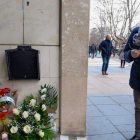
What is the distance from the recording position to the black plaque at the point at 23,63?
2.93 metres

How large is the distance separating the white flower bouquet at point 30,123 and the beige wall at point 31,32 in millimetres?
290

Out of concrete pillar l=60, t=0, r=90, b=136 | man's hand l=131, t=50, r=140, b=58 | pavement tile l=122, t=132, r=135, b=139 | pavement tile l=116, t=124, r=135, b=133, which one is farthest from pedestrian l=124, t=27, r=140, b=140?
concrete pillar l=60, t=0, r=90, b=136

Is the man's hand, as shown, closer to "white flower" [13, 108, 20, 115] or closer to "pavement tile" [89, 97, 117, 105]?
"white flower" [13, 108, 20, 115]

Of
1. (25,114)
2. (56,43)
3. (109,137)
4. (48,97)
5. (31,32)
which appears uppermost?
(31,32)

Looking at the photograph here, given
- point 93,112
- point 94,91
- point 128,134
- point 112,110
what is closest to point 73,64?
point 128,134

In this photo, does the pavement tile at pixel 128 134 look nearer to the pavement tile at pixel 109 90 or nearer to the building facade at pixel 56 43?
the building facade at pixel 56 43

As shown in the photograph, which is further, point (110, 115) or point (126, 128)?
point (110, 115)

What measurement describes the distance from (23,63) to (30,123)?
0.97 meters

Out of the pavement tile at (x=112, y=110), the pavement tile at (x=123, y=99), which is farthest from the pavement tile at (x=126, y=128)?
the pavement tile at (x=123, y=99)

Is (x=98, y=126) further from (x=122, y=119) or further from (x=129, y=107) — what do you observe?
(x=129, y=107)

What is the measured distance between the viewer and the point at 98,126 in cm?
358

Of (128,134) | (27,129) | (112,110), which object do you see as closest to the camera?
(27,129)

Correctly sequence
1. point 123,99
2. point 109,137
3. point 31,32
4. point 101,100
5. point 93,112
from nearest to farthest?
point 31,32 < point 109,137 < point 93,112 < point 101,100 < point 123,99

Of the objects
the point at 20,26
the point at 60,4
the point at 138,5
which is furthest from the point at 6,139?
the point at 138,5
